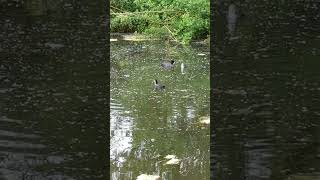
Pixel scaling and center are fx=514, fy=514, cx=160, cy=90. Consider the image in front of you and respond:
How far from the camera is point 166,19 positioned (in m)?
15.2

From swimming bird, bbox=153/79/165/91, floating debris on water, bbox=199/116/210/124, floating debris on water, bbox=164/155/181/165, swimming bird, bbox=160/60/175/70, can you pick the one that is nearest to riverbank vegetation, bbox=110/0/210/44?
swimming bird, bbox=160/60/175/70

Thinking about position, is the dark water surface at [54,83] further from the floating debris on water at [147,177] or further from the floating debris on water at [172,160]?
the floating debris on water at [172,160]

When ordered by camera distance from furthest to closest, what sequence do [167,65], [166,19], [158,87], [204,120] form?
[166,19] < [167,65] < [158,87] < [204,120]

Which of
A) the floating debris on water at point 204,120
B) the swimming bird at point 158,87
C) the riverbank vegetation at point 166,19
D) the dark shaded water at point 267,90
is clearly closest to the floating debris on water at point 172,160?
the floating debris on water at point 204,120

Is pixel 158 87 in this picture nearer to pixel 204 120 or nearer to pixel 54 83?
pixel 204 120

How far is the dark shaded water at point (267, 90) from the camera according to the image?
1766 millimetres

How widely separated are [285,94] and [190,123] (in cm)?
609

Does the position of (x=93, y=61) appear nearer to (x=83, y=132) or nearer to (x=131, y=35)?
(x=83, y=132)

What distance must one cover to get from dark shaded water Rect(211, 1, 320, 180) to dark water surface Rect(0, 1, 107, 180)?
0.42m

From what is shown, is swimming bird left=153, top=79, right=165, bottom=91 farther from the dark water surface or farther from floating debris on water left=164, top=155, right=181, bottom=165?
the dark water surface

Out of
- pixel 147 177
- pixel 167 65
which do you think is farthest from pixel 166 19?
pixel 147 177

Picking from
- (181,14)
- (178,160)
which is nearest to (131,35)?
(181,14)

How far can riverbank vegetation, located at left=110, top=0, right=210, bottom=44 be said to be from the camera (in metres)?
13.4

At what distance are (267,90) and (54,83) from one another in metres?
0.74
